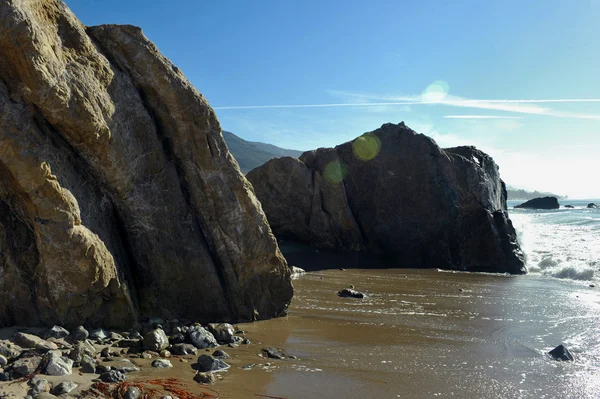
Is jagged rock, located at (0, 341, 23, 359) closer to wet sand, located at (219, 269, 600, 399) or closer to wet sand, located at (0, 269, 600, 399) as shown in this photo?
wet sand, located at (0, 269, 600, 399)

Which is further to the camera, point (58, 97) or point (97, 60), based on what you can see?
point (97, 60)

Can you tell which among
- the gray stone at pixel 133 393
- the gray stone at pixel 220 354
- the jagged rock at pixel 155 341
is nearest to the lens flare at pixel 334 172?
the gray stone at pixel 220 354

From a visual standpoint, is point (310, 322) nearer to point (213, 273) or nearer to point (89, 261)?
point (213, 273)

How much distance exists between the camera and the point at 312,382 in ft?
19.2

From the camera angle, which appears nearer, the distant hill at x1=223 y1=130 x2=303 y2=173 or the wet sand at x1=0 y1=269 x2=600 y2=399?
the wet sand at x1=0 y1=269 x2=600 y2=399

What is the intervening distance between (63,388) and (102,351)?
3.79 ft

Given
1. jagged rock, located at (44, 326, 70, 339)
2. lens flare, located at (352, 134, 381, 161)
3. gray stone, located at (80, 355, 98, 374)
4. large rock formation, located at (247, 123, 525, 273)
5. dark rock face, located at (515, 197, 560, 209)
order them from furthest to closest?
dark rock face, located at (515, 197, 560, 209) → lens flare, located at (352, 134, 381, 161) → large rock formation, located at (247, 123, 525, 273) → jagged rock, located at (44, 326, 70, 339) → gray stone, located at (80, 355, 98, 374)

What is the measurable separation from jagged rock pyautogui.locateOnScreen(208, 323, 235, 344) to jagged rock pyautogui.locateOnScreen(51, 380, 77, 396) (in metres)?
2.59

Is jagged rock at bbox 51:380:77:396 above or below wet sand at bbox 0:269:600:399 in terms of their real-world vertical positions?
above

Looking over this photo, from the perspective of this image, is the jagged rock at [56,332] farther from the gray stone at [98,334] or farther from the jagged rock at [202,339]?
the jagged rock at [202,339]

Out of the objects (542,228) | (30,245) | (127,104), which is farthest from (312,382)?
(542,228)

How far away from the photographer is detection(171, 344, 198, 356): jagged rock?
6441 millimetres

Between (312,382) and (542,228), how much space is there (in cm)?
2879

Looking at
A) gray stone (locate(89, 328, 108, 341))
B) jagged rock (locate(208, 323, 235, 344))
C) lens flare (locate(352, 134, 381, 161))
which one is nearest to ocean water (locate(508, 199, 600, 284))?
lens flare (locate(352, 134, 381, 161))
